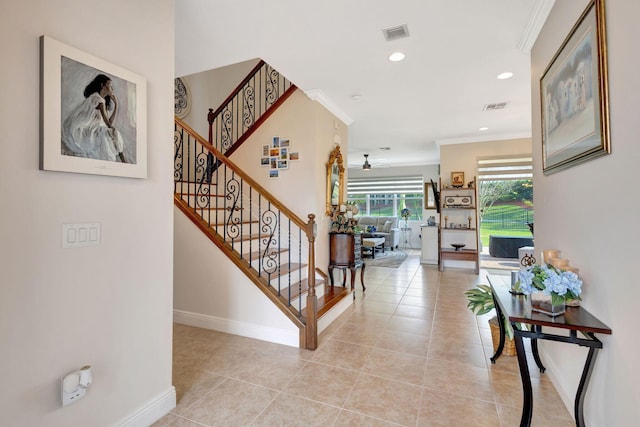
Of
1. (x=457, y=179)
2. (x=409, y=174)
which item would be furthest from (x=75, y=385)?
(x=409, y=174)

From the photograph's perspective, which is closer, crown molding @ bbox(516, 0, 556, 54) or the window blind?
crown molding @ bbox(516, 0, 556, 54)

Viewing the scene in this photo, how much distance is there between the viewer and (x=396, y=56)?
114 inches

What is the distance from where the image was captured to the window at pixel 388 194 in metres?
10.3

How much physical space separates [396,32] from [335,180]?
230 cm

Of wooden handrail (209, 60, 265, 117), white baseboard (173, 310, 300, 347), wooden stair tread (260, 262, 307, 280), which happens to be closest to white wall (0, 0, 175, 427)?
white baseboard (173, 310, 300, 347)

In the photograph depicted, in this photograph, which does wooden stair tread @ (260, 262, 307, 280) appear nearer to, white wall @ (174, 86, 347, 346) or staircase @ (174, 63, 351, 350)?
staircase @ (174, 63, 351, 350)

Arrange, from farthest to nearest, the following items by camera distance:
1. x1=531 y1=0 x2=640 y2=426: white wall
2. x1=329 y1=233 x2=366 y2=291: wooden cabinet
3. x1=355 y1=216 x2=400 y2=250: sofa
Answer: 1. x1=355 y1=216 x2=400 y2=250: sofa
2. x1=329 y1=233 x2=366 y2=291: wooden cabinet
3. x1=531 y1=0 x2=640 y2=426: white wall

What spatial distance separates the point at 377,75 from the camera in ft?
10.9

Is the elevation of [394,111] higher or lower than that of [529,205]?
higher

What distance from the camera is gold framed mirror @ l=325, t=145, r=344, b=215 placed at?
4.27 m

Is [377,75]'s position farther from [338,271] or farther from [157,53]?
[338,271]

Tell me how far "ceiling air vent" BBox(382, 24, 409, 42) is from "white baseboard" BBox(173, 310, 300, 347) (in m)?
2.76

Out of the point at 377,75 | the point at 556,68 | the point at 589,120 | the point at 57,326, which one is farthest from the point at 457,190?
the point at 57,326

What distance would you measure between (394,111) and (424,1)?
8.26ft
